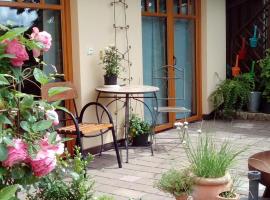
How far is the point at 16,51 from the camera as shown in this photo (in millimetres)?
1610

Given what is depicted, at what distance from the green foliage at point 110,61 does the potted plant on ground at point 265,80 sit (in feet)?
9.75

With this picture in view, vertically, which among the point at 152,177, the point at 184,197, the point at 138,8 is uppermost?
the point at 138,8

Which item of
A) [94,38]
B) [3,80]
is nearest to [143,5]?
[94,38]

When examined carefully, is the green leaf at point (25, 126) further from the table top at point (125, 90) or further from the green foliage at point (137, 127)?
the green foliage at point (137, 127)

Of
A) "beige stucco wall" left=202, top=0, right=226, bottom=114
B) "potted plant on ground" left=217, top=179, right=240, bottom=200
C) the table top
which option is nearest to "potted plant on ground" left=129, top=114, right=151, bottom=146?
the table top

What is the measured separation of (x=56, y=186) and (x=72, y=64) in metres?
2.93

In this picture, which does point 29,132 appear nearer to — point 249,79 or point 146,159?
point 146,159

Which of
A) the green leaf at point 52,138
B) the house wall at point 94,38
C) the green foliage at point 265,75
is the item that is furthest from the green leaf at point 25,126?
the green foliage at point 265,75

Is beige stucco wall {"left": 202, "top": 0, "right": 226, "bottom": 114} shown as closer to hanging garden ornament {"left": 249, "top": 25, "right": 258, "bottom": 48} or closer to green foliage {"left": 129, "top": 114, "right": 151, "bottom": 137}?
hanging garden ornament {"left": 249, "top": 25, "right": 258, "bottom": 48}

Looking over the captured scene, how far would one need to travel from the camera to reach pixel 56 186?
200 cm

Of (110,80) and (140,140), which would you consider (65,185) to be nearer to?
(110,80)

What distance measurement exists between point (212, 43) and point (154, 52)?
4.53ft

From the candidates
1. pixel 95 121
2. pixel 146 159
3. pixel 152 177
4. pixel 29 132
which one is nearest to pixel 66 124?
pixel 95 121

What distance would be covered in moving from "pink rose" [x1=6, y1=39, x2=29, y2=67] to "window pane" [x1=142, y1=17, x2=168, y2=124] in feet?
14.3
